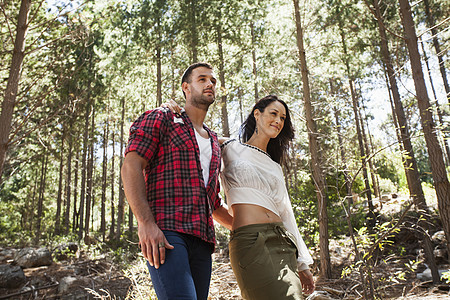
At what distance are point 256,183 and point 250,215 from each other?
22 centimetres

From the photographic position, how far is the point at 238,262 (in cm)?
186

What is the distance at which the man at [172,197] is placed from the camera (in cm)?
133

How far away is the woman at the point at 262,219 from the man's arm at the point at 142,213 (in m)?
0.47

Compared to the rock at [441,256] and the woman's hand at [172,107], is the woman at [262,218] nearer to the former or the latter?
the woman's hand at [172,107]

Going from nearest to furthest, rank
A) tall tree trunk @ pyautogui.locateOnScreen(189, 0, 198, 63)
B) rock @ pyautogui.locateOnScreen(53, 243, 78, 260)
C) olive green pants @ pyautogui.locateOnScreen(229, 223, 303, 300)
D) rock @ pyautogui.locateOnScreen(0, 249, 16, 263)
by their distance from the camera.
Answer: olive green pants @ pyautogui.locateOnScreen(229, 223, 303, 300) < tall tree trunk @ pyautogui.locateOnScreen(189, 0, 198, 63) < rock @ pyautogui.locateOnScreen(0, 249, 16, 263) < rock @ pyautogui.locateOnScreen(53, 243, 78, 260)

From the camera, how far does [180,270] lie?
1.33 metres

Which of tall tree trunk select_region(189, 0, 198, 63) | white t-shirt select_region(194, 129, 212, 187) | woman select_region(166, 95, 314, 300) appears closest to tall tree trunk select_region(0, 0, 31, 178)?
woman select_region(166, 95, 314, 300)

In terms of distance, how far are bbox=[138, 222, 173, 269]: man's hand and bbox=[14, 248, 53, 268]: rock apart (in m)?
10.3

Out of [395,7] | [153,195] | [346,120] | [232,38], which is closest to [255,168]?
[153,195]

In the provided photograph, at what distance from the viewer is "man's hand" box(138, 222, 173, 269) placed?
4.31 ft

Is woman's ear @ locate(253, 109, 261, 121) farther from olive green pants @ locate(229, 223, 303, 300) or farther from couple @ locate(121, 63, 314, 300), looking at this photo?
olive green pants @ locate(229, 223, 303, 300)

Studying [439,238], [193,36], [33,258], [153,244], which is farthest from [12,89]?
[439,238]

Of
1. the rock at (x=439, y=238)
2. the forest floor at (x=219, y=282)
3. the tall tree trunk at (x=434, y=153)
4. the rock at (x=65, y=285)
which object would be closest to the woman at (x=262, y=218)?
the forest floor at (x=219, y=282)

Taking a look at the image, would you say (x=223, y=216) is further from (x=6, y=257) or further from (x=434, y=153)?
(x=6, y=257)
